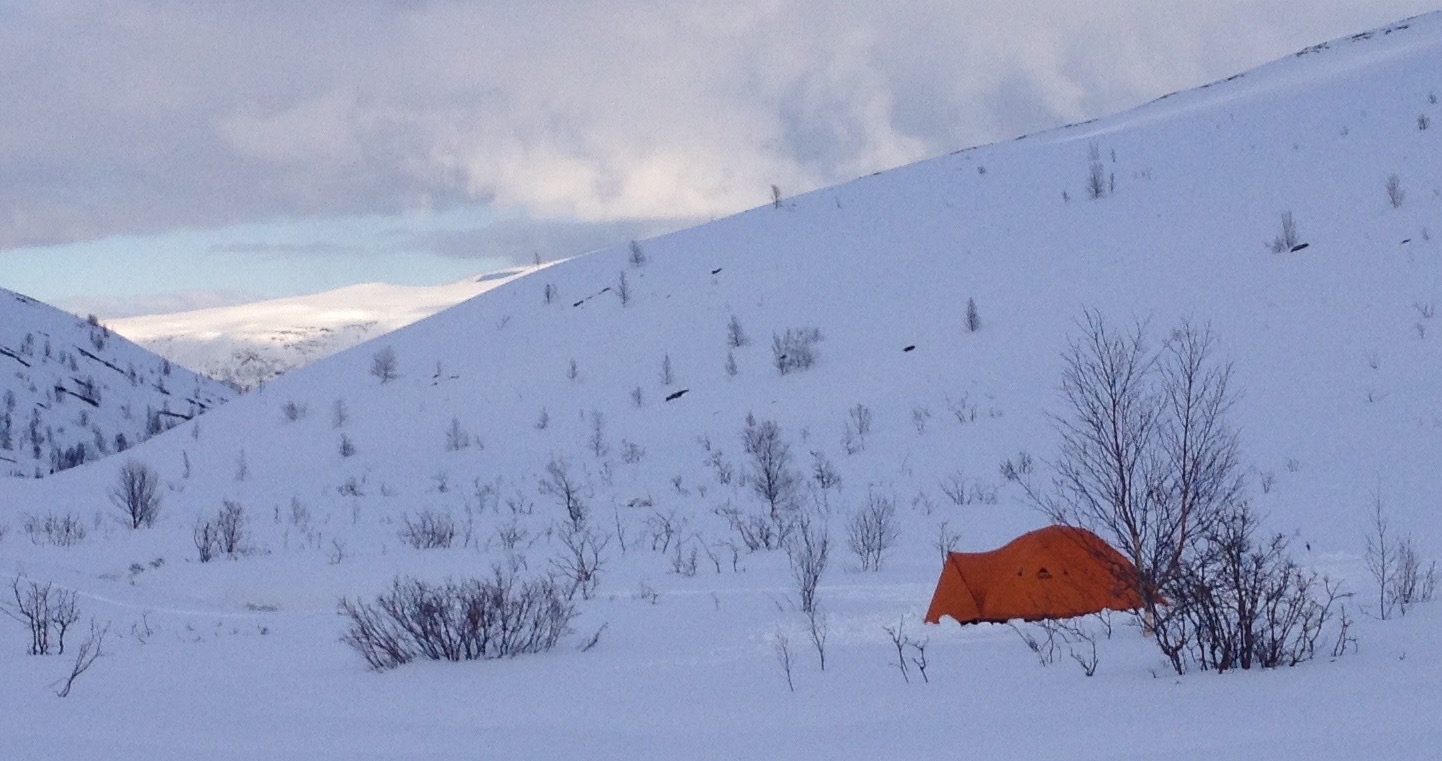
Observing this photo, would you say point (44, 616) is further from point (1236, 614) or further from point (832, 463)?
point (832, 463)

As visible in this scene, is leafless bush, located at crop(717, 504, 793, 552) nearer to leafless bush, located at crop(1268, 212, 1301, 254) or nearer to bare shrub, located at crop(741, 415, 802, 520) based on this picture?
bare shrub, located at crop(741, 415, 802, 520)

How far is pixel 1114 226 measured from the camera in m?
24.5

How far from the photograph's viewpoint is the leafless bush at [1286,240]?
20.8 metres

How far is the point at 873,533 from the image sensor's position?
498 inches

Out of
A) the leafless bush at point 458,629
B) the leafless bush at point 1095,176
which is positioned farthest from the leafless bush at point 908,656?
the leafless bush at point 1095,176

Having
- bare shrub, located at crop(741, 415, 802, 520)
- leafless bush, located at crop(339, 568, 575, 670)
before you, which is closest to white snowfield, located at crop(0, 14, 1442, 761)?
leafless bush, located at crop(339, 568, 575, 670)

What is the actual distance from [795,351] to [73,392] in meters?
29.0

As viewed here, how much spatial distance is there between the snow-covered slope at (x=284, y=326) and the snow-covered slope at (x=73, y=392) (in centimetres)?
6513

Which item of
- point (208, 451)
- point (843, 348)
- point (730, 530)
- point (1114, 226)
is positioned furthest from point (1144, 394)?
point (208, 451)

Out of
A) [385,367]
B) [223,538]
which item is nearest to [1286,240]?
[223,538]

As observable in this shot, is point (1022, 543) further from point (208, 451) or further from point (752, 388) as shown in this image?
point (208, 451)

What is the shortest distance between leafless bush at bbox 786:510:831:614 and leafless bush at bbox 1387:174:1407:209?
39.7ft

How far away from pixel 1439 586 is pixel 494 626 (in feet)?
19.1

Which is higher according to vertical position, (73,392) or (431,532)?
(73,392)
